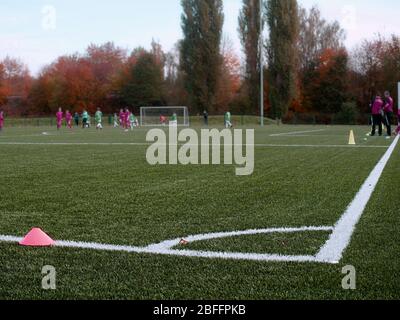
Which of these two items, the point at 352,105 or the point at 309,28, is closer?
the point at 352,105

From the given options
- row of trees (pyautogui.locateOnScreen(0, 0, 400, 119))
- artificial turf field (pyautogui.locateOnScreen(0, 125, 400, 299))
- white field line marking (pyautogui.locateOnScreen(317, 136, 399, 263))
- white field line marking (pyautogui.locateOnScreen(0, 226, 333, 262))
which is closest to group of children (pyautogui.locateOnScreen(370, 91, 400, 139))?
artificial turf field (pyautogui.locateOnScreen(0, 125, 400, 299))

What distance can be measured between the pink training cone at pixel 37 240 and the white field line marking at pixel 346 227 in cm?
203

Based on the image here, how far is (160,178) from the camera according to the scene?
8859mm

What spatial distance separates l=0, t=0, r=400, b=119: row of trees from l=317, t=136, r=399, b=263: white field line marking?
161 feet

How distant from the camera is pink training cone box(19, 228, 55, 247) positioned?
14.2 feet

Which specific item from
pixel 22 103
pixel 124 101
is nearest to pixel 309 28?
pixel 124 101

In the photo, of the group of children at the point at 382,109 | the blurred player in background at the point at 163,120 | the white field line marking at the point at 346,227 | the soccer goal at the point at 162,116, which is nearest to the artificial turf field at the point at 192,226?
the white field line marking at the point at 346,227

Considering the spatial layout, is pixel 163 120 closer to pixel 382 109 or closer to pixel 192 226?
pixel 382 109

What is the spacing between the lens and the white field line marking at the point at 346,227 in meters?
4.03

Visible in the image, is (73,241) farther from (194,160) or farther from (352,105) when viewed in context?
(352,105)

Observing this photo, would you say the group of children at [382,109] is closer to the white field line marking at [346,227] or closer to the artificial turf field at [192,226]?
the artificial turf field at [192,226]

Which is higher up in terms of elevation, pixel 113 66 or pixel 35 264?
pixel 113 66

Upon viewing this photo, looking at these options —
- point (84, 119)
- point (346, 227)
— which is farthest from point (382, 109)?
point (84, 119)
